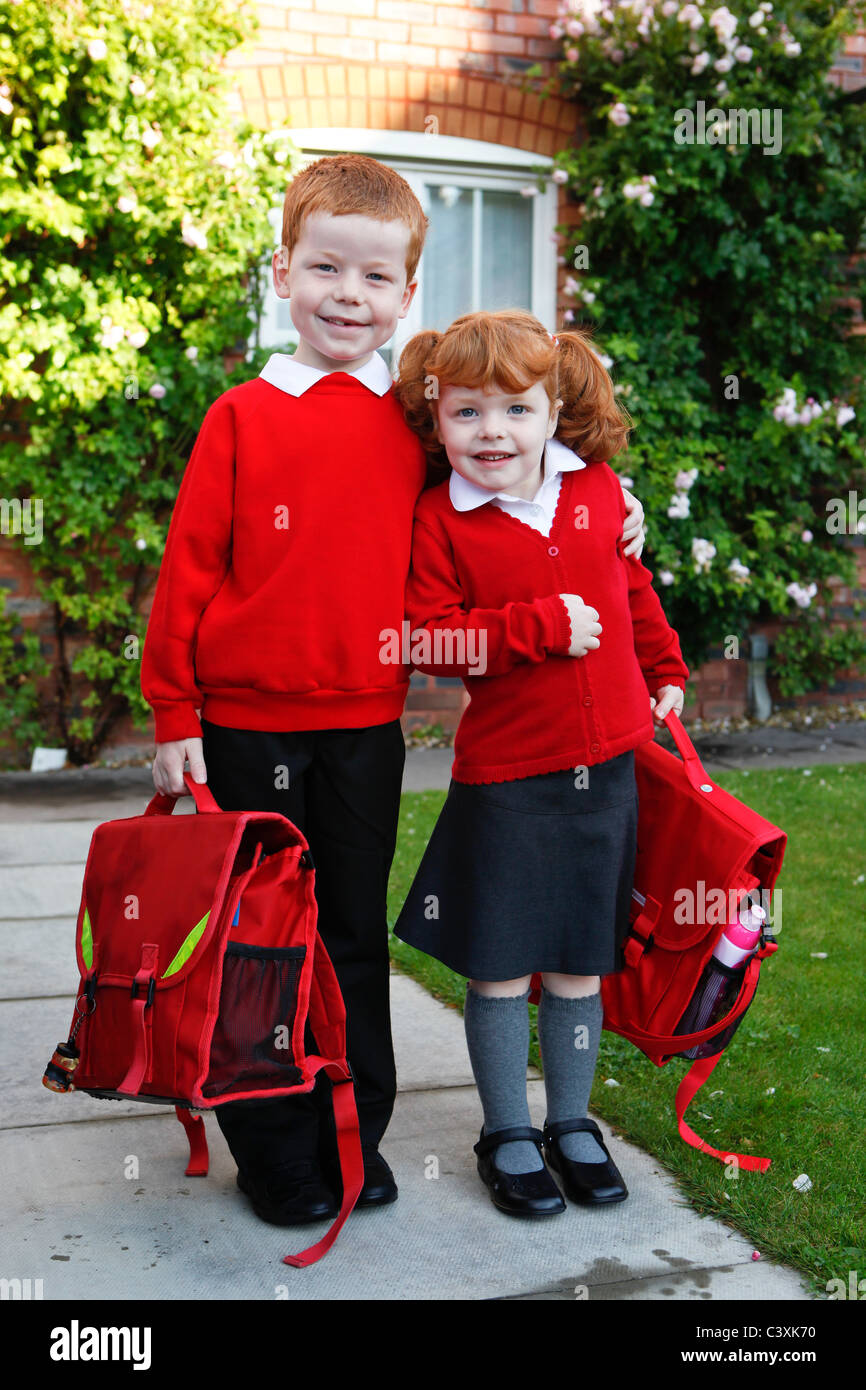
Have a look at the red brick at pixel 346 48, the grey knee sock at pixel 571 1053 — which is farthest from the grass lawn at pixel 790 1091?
the red brick at pixel 346 48

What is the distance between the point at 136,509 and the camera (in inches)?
218

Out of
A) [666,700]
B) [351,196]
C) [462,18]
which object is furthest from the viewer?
[462,18]

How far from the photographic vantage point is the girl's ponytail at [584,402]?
2.21 metres

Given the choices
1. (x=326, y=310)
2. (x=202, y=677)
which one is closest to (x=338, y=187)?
(x=326, y=310)

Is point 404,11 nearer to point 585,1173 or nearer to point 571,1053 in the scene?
point 571,1053

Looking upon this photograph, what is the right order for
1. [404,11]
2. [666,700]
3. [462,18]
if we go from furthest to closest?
1. [462,18]
2. [404,11]
3. [666,700]

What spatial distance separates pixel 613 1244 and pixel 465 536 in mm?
1125

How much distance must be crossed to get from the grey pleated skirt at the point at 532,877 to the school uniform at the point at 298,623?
0.44ft

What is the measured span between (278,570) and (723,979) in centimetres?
98

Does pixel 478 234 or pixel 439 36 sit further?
pixel 478 234

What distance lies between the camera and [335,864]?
85.6 inches

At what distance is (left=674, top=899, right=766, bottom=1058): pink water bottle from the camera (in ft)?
7.02

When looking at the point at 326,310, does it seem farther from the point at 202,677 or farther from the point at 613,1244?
the point at 613,1244

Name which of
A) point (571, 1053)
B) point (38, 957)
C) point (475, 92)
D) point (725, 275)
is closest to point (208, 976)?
point (571, 1053)
